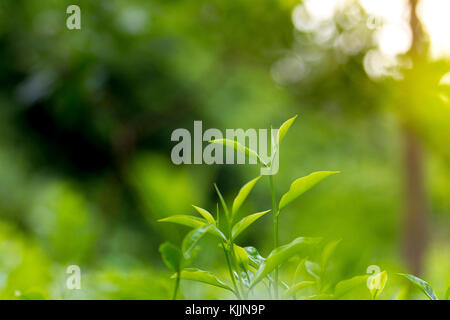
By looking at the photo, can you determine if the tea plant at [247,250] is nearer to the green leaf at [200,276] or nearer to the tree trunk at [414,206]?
the green leaf at [200,276]

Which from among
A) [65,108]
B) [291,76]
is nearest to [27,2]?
[65,108]

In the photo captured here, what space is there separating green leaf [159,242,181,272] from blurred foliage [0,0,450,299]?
76 mm

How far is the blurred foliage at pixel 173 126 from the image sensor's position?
671 mm

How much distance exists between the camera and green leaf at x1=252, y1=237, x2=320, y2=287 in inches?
7.7

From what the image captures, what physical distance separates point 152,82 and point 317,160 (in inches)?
30.9

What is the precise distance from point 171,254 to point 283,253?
46 mm

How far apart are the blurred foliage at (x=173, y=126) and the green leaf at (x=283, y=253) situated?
0.07 m

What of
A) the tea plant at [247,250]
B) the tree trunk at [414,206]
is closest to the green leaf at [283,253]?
the tea plant at [247,250]

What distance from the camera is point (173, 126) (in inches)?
87.1

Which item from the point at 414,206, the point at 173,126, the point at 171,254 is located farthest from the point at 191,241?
the point at 173,126

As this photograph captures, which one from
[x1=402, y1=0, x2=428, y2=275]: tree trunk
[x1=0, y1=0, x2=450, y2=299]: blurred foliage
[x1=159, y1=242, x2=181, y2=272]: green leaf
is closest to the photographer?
[x1=159, y1=242, x2=181, y2=272]: green leaf

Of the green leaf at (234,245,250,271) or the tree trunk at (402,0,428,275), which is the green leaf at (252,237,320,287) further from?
the tree trunk at (402,0,428,275)

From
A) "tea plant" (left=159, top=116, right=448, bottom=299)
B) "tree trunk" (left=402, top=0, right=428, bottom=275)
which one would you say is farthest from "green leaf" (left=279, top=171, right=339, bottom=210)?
"tree trunk" (left=402, top=0, right=428, bottom=275)

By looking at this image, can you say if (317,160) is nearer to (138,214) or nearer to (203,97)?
(203,97)
